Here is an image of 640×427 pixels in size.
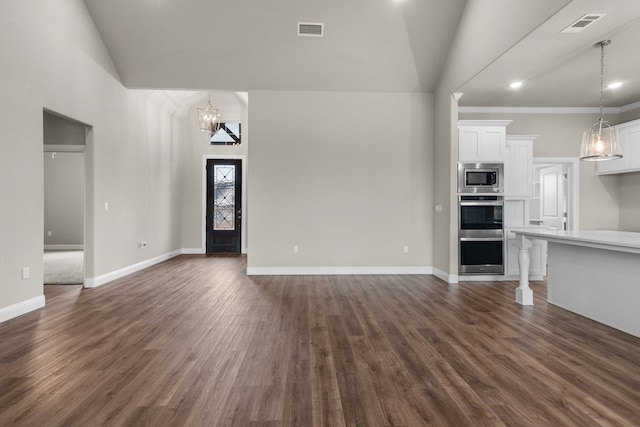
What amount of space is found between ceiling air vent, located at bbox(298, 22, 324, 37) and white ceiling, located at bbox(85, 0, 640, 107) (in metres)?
0.06

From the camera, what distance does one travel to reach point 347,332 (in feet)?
10.1

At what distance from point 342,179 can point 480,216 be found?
232cm

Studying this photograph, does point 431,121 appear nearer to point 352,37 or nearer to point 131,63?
point 352,37

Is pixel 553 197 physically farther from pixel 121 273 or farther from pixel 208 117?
pixel 121 273

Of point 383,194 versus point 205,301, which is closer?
point 205,301

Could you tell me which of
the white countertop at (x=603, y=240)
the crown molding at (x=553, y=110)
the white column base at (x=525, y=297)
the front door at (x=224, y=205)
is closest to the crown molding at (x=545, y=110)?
the crown molding at (x=553, y=110)

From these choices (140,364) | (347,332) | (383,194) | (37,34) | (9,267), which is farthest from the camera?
(383,194)

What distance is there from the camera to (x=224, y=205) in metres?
8.63

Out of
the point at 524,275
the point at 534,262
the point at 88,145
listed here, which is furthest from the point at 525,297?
the point at 88,145

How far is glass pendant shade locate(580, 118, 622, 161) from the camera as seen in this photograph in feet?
12.5

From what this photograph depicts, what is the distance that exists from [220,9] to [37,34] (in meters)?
2.18

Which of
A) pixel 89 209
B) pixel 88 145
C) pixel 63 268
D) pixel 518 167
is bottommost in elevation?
pixel 63 268

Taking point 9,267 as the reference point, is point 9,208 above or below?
above

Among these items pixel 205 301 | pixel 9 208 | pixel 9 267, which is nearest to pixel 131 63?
pixel 9 208
